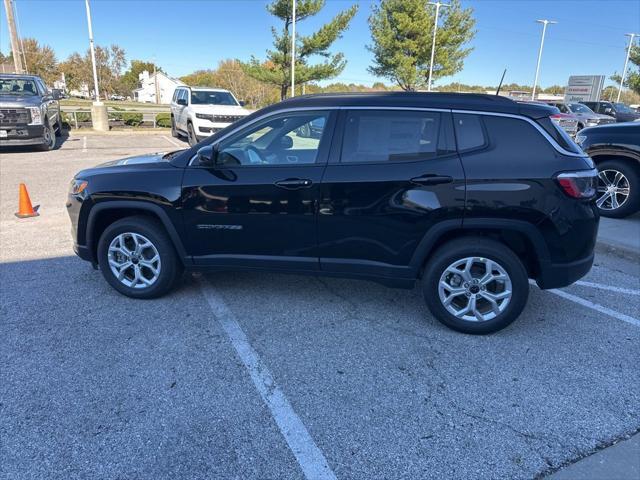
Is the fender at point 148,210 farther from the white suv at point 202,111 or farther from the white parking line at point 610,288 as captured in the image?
the white suv at point 202,111

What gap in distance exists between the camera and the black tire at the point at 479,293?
3.46 m

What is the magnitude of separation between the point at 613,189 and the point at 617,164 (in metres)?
0.38

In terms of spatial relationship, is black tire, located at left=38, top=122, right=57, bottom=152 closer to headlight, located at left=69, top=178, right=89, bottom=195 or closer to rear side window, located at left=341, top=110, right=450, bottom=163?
headlight, located at left=69, top=178, right=89, bottom=195

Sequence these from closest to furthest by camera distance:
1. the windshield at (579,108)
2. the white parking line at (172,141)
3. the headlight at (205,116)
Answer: the headlight at (205,116)
the white parking line at (172,141)
the windshield at (579,108)

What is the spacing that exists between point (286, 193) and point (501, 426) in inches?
85.6

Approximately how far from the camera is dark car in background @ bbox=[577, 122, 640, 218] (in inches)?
267

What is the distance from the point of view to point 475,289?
3.56 m

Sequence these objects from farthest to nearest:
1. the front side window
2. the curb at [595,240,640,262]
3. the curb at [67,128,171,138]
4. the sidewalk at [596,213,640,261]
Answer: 1. the curb at [67,128,171,138]
2. the sidewalk at [596,213,640,261]
3. the curb at [595,240,640,262]
4. the front side window

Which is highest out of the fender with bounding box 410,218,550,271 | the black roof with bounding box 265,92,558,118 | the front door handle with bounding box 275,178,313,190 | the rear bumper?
the black roof with bounding box 265,92,558,118

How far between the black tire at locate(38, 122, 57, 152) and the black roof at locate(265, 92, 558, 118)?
1204cm

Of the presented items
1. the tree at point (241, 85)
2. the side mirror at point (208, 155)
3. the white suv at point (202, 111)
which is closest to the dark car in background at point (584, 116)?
the white suv at point (202, 111)

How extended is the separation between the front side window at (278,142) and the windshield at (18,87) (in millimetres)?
12103

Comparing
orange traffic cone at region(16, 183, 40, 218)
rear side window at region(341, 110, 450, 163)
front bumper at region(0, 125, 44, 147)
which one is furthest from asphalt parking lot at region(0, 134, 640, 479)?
front bumper at region(0, 125, 44, 147)

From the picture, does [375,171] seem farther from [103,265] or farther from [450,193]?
[103,265]
